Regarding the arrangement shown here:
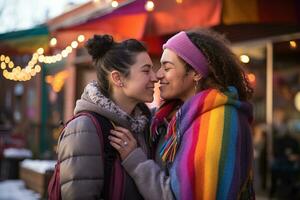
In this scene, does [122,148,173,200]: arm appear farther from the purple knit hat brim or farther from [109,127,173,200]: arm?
the purple knit hat brim

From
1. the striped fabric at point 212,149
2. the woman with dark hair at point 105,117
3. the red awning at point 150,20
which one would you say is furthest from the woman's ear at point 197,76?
the red awning at point 150,20

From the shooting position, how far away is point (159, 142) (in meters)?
2.61

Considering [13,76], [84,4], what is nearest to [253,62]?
[13,76]

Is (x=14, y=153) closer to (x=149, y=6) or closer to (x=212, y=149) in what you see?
(x=149, y=6)

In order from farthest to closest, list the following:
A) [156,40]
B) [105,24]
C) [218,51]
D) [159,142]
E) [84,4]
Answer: [84,4] < [156,40] < [105,24] < [159,142] < [218,51]

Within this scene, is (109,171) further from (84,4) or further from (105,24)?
(84,4)

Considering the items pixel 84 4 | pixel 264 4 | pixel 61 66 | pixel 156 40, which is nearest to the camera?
pixel 264 4

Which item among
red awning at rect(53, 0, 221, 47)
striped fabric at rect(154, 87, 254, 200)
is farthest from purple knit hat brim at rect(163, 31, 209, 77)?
red awning at rect(53, 0, 221, 47)

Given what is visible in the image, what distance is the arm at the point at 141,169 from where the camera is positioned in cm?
222

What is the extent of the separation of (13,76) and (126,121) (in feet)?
16.6

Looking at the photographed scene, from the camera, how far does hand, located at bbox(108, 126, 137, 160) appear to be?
2332 millimetres

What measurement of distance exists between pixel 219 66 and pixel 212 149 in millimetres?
442

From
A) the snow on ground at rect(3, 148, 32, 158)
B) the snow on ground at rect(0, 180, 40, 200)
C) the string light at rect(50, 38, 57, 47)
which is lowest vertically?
the snow on ground at rect(0, 180, 40, 200)

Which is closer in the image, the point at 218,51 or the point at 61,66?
the point at 218,51
